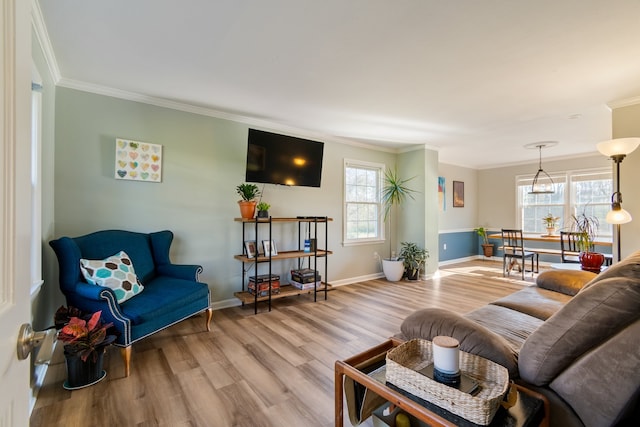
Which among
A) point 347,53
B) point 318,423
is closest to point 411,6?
point 347,53

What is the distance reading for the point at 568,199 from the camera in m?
6.04

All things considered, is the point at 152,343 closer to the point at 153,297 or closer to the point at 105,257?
the point at 153,297

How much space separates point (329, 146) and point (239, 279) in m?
2.36

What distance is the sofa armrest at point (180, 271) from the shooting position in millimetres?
2846

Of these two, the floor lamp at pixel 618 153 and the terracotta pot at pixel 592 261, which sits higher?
the floor lamp at pixel 618 153

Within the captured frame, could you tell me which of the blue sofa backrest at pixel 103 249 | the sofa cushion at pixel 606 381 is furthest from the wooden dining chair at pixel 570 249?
the blue sofa backrest at pixel 103 249

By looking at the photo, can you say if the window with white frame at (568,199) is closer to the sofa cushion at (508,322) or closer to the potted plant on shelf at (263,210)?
the sofa cushion at (508,322)

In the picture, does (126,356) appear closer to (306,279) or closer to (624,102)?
(306,279)

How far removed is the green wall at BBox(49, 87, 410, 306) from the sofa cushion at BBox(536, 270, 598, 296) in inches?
111

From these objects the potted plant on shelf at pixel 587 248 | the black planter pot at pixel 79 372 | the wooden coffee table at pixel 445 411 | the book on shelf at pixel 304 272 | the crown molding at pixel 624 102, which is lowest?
the black planter pot at pixel 79 372

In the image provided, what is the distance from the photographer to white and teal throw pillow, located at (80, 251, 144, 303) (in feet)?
7.31

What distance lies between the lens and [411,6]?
1.73 metres

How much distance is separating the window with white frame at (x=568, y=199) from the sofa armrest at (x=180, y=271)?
6.98 m

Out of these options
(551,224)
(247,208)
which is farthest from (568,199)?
(247,208)
